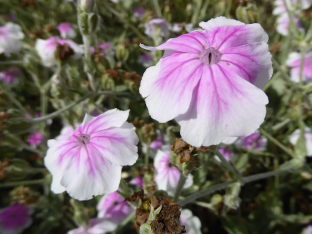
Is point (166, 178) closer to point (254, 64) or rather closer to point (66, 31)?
point (254, 64)

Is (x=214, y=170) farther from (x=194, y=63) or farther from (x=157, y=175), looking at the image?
(x=194, y=63)

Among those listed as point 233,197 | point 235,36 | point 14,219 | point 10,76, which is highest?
point 235,36

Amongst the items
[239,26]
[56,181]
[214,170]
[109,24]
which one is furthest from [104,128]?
[109,24]

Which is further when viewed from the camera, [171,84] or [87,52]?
[87,52]

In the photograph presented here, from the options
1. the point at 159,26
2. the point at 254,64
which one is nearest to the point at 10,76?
the point at 159,26

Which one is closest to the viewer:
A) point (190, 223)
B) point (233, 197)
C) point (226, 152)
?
point (233, 197)

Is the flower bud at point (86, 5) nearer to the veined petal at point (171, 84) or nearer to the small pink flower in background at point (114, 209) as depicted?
the veined petal at point (171, 84)
